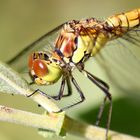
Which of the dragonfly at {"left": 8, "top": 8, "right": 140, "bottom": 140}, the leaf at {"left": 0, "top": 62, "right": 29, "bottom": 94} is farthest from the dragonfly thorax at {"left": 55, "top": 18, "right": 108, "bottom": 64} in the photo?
the leaf at {"left": 0, "top": 62, "right": 29, "bottom": 94}

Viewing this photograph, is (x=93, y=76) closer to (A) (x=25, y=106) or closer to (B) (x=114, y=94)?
(B) (x=114, y=94)

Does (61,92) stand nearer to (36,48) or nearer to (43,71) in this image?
(43,71)

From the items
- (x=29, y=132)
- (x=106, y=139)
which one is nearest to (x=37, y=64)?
(x=29, y=132)

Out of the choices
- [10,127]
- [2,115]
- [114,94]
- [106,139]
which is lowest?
[10,127]

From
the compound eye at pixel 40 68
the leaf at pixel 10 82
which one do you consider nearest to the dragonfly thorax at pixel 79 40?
the compound eye at pixel 40 68

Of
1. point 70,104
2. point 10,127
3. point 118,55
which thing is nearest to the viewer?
point 70,104

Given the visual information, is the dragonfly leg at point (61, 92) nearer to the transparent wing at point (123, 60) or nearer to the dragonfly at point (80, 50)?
the dragonfly at point (80, 50)

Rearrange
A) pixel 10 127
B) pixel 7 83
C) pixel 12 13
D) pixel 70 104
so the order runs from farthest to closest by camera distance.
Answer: pixel 12 13, pixel 10 127, pixel 70 104, pixel 7 83

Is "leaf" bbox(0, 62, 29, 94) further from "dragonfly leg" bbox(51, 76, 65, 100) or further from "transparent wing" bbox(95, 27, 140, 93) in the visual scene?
"transparent wing" bbox(95, 27, 140, 93)

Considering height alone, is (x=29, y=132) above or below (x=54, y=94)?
below
